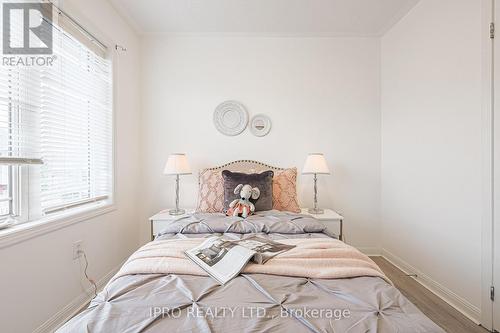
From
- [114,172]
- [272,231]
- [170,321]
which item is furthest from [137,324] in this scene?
[114,172]

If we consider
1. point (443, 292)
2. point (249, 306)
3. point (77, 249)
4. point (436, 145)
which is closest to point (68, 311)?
point (77, 249)

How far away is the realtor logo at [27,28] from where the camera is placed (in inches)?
60.4

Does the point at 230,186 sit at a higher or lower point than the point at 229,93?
lower

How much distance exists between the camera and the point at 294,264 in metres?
1.22

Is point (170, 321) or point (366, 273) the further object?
point (366, 273)

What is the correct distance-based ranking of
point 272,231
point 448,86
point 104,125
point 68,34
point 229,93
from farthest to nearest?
point 229,93, point 104,125, point 448,86, point 68,34, point 272,231

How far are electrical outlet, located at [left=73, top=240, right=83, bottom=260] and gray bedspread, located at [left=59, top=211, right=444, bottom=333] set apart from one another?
1124mm

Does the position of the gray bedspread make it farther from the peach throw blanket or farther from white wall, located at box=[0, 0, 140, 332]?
white wall, located at box=[0, 0, 140, 332]

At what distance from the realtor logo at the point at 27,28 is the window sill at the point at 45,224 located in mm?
1101

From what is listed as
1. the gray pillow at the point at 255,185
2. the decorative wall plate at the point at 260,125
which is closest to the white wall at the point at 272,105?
the decorative wall plate at the point at 260,125

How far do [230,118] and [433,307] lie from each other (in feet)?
8.78

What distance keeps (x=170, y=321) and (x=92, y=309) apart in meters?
0.33

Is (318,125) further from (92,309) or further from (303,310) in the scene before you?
(92,309)

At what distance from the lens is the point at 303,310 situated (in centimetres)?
91
